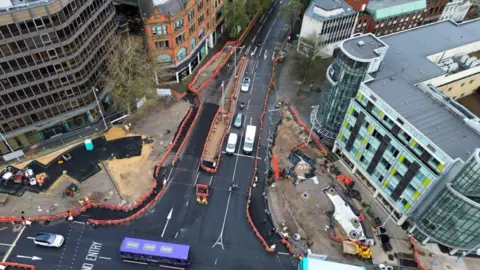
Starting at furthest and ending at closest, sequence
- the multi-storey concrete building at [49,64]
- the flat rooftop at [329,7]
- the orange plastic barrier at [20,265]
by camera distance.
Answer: the flat rooftop at [329,7], the multi-storey concrete building at [49,64], the orange plastic barrier at [20,265]

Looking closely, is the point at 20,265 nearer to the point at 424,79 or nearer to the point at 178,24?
the point at 178,24

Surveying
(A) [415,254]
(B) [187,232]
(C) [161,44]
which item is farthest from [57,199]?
(A) [415,254]

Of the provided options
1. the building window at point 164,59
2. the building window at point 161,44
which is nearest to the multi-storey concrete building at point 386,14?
the building window at point 161,44

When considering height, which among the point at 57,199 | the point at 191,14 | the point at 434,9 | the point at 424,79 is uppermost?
the point at 191,14

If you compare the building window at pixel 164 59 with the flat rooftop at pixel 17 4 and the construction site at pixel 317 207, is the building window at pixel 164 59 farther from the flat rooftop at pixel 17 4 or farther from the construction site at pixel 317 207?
the construction site at pixel 317 207

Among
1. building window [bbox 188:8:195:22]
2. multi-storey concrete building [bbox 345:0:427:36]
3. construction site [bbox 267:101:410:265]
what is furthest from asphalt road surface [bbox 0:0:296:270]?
multi-storey concrete building [bbox 345:0:427:36]

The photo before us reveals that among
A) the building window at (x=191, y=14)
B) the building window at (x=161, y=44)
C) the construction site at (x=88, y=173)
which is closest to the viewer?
the construction site at (x=88, y=173)

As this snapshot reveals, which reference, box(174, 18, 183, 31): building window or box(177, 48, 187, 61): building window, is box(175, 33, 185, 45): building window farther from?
box(177, 48, 187, 61): building window
